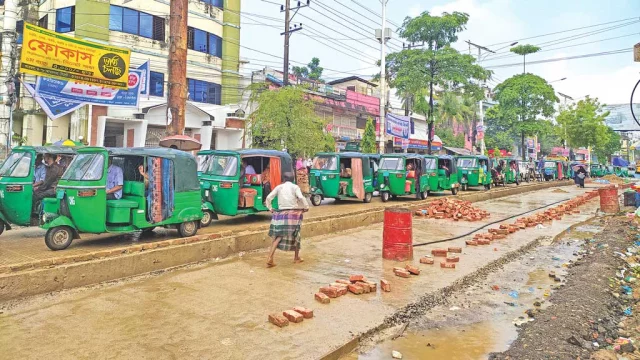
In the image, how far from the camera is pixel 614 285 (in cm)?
620

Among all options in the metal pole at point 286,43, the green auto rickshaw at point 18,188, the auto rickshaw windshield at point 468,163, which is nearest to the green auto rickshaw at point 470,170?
the auto rickshaw windshield at point 468,163

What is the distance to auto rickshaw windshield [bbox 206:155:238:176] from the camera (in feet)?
30.9

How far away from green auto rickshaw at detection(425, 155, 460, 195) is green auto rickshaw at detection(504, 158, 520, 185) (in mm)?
9696

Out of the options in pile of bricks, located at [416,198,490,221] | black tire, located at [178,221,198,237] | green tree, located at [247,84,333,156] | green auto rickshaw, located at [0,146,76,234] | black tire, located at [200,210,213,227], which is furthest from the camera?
green tree, located at [247,84,333,156]

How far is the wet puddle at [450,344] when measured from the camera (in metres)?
3.87

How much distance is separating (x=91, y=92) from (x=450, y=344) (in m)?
15.1

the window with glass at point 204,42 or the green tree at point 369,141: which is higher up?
the window with glass at point 204,42

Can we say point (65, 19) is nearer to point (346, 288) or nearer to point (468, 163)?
point (346, 288)

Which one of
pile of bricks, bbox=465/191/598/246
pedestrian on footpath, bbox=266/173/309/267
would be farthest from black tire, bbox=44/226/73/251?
pile of bricks, bbox=465/191/598/246

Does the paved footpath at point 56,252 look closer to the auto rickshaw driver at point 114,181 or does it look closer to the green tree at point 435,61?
the auto rickshaw driver at point 114,181

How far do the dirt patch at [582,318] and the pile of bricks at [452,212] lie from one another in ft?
→ 16.6

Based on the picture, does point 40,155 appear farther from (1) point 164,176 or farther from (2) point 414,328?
(2) point 414,328

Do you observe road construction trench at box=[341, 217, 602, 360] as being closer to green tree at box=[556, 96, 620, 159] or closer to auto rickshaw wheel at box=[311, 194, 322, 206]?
auto rickshaw wheel at box=[311, 194, 322, 206]

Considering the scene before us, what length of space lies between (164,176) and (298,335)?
4.46 meters
